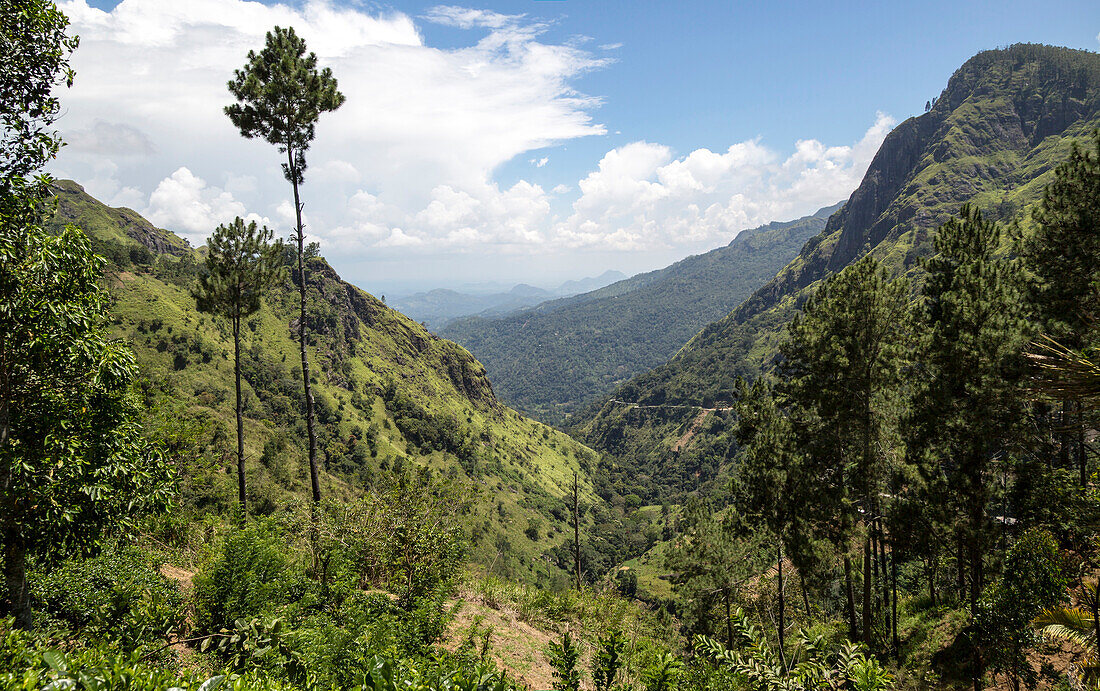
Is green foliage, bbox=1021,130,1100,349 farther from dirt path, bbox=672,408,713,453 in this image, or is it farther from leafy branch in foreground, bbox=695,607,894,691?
dirt path, bbox=672,408,713,453

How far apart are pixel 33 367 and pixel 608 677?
318 inches

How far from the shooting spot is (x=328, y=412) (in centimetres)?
8481

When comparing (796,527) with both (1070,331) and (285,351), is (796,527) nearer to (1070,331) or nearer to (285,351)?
(1070,331)

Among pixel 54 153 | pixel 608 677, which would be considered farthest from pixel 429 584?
pixel 54 153

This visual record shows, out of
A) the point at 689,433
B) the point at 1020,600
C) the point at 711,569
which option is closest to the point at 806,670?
the point at 1020,600

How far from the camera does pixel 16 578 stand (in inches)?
223

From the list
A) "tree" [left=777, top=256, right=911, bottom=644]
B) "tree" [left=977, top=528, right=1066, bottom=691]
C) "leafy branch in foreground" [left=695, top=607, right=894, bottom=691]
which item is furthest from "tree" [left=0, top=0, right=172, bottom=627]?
"tree" [left=777, top=256, right=911, bottom=644]

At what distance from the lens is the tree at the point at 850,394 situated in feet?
47.2

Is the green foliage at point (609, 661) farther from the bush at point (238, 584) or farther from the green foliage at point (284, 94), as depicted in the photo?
the green foliage at point (284, 94)

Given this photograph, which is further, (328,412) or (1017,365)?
(328,412)

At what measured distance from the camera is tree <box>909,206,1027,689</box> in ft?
36.4

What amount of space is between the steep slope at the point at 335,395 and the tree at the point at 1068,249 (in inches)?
755

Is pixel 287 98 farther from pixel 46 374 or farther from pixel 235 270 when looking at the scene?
pixel 46 374

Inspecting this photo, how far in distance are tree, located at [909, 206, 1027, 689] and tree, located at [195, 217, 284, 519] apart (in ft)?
73.9
